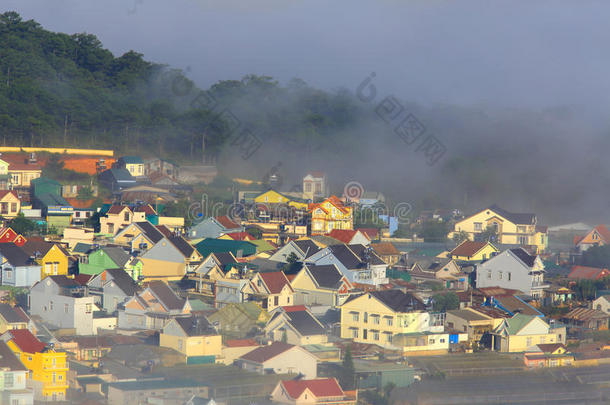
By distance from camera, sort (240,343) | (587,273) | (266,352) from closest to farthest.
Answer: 1. (266,352)
2. (240,343)
3. (587,273)

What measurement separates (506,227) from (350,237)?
529cm

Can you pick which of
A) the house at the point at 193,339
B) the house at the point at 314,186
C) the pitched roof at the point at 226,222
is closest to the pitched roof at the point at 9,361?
the house at the point at 193,339

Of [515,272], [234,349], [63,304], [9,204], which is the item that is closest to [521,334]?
[515,272]

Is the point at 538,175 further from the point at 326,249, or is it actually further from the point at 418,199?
the point at 326,249

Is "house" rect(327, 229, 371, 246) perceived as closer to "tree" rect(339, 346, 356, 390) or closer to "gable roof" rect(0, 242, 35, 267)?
"gable roof" rect(0, 242, 35, 267)

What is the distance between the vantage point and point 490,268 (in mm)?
19547

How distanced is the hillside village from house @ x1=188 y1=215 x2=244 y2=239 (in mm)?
51

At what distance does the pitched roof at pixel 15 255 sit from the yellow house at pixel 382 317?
18.9ft

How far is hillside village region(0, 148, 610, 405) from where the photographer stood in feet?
42.1

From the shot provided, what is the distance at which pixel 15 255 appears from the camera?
17531 millimetres

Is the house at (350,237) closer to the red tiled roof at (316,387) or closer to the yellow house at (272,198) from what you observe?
the yellow house at (272,198)

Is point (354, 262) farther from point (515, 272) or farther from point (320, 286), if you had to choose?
point (515, 272)

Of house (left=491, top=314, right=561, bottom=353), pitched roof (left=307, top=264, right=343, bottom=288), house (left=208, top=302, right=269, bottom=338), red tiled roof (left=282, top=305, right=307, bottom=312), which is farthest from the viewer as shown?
pitched roof (left=307, top=264, right=343, bottom=288)

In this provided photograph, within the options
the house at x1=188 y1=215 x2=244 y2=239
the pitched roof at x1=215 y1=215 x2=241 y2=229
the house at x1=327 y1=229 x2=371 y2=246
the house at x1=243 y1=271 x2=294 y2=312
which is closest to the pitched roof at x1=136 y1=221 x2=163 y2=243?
the house at x1=188 y1=215 x2=244 y2=239
